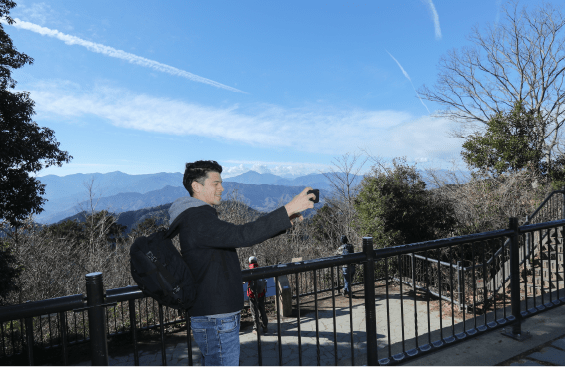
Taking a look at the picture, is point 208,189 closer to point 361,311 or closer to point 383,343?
point 383,343

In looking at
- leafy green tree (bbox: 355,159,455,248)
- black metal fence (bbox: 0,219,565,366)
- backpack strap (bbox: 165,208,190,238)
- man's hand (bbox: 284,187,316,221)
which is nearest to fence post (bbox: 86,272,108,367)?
black metal fence (bbox: 0,219,565,366)

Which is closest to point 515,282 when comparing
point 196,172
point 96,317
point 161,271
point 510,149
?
point 196,172

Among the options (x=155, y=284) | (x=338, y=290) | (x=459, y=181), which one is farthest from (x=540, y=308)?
(x=459, y=181)

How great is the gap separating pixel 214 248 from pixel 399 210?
1417cm

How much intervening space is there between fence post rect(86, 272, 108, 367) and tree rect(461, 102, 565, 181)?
21955 millimetres

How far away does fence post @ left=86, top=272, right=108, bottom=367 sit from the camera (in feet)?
5.90

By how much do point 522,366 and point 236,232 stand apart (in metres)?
3.03

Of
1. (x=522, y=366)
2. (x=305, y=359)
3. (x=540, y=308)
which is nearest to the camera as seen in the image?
(x=522, y=366)

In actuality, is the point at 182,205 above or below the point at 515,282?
above

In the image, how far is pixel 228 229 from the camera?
64.7 inches

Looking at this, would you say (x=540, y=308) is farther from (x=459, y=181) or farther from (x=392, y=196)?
(x=459, y=181)

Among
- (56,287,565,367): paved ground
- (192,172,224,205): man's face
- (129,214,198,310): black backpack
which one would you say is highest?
(192,172,224,205): man's face

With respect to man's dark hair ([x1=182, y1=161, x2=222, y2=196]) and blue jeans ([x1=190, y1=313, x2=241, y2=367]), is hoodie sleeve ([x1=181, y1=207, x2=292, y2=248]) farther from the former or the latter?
blue jeans ([x1=190, y1=313, x2=241, y2=367])

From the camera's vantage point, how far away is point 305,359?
236 inches
